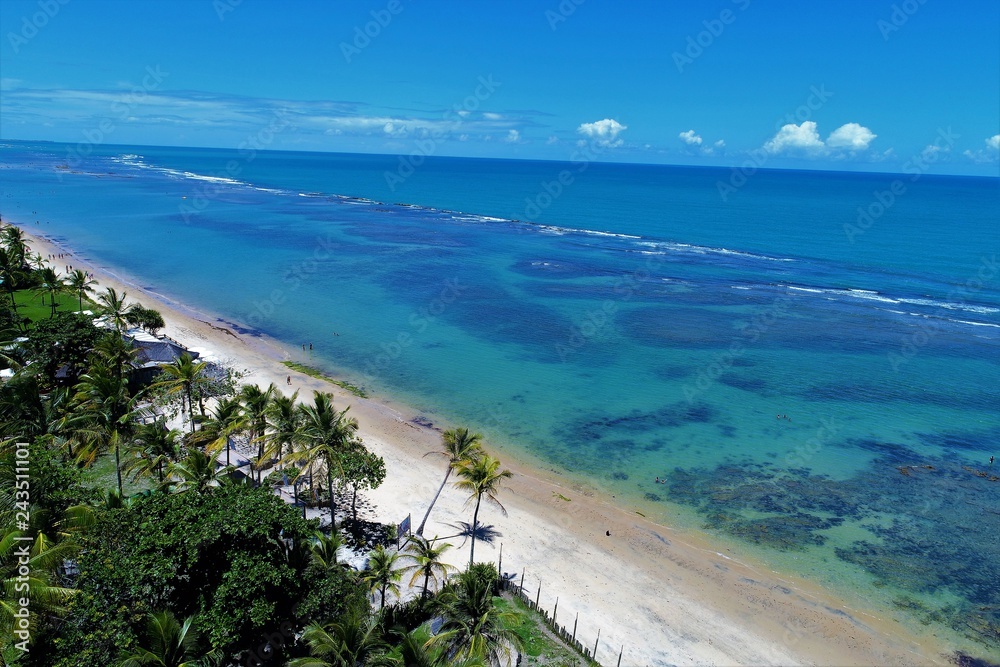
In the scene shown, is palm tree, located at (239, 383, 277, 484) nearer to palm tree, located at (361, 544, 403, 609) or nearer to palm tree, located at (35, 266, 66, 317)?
palm tree, located at (361, 544, 403, 609)

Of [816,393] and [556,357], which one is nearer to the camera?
[816,393]

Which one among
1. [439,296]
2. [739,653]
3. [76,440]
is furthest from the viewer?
[439,296]

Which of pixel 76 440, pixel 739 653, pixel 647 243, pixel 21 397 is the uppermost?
pixel 647 243

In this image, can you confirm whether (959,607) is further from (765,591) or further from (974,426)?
(974,426)

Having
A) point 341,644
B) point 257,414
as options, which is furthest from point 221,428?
point 341,644

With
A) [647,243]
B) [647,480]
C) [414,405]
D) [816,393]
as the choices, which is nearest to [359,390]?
[414,405]

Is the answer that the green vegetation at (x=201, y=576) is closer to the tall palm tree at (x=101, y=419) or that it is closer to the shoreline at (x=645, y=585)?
the tall palm tree at (x=101, y=419)
